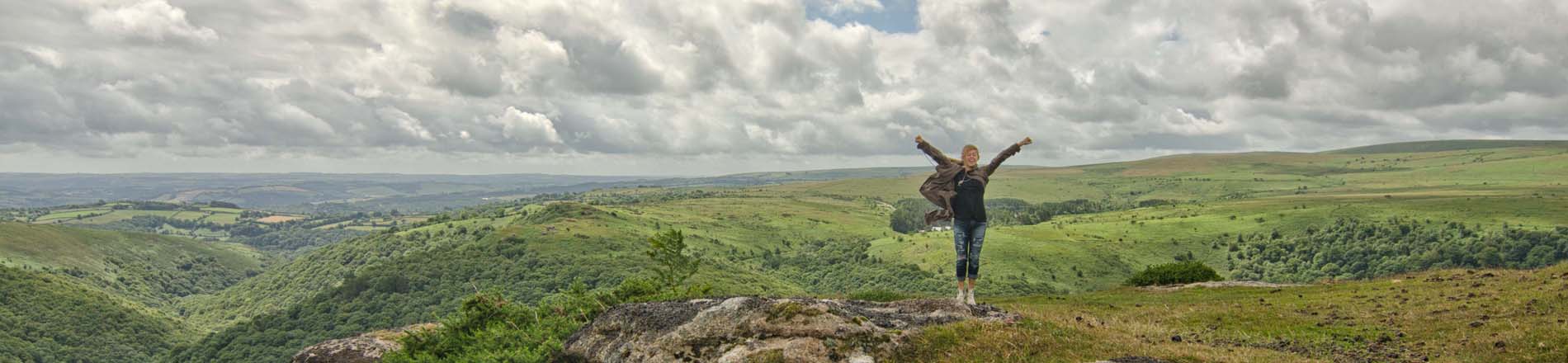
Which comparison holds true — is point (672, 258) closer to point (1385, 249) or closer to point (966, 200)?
point (966, 200)

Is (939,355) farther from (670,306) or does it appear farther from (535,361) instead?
(535,361)

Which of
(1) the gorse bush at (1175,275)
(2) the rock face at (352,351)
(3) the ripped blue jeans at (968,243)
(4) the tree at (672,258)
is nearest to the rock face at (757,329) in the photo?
(3) the ripped blue jeans at (968,243)

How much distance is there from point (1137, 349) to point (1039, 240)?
198 metres

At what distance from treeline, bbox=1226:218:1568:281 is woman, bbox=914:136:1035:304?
166848 millimetres

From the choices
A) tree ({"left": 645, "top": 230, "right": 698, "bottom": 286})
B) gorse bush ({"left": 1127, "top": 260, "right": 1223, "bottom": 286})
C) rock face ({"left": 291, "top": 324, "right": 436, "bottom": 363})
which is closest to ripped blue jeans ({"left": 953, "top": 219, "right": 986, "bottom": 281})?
tree ({"left": 645, "top": 230, "right": 698, "bottom": 286})

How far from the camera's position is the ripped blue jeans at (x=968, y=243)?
57.6 feet

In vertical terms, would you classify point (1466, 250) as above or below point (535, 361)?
below

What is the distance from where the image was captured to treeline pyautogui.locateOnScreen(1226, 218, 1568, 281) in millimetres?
150000

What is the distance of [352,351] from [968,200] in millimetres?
20300

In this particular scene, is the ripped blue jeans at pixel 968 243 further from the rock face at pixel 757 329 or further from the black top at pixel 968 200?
the rock face at pixel 757 329

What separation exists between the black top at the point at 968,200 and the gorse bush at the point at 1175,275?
3490 cm

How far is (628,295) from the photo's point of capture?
22.4 m

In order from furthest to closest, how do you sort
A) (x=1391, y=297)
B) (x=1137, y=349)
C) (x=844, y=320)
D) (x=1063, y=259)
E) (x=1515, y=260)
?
(x=1063, y=259), (x=1515, y=260), (x=1391, y=297), (x=844, y=320), (x=1137, y=349)

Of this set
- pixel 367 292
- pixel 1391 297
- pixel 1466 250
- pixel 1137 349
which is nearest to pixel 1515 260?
pixel 1466 250
